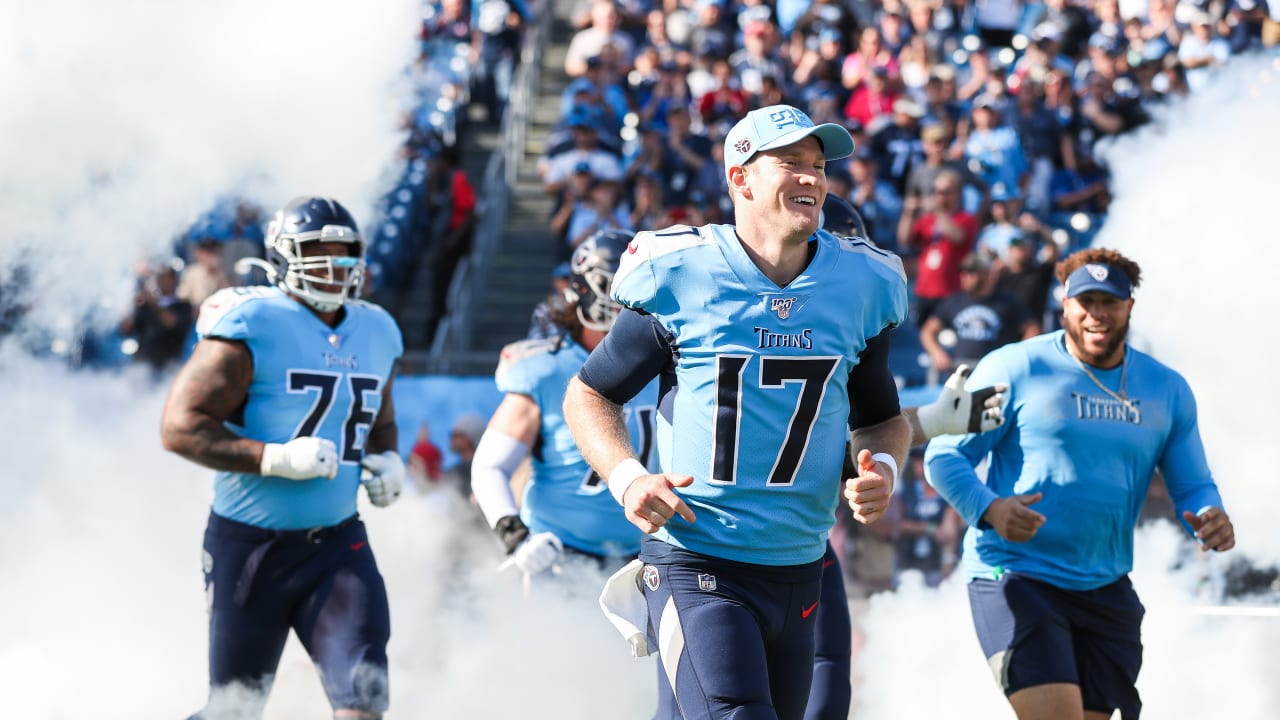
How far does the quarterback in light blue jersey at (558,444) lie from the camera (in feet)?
17.0

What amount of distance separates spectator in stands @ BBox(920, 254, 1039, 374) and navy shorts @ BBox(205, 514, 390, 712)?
5.41 meters

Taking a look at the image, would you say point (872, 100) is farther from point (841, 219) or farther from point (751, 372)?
point (751, 372)

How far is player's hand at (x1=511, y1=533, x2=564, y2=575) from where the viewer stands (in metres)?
4.98

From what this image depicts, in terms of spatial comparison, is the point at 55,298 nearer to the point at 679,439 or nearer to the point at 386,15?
the point at 386,15

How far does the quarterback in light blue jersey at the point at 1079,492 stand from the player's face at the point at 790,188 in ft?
5.03

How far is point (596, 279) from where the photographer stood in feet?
17.0

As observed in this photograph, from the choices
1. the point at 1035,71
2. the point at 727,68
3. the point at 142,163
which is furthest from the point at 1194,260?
the point at 142,163

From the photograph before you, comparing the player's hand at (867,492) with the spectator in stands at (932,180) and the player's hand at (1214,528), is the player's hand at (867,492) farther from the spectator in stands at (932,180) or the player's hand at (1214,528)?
the spectator in stands at (932,180)

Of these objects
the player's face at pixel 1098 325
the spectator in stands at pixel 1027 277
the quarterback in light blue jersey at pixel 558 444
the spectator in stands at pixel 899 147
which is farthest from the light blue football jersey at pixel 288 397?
the spectator in stands at pixel 899 147

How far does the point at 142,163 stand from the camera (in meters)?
8.64

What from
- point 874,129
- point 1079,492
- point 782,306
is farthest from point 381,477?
point 874,129

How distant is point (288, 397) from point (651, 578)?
5.73ft

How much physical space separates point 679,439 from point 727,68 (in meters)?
9.67

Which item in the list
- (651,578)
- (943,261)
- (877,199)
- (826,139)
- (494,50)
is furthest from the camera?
(494,50)
